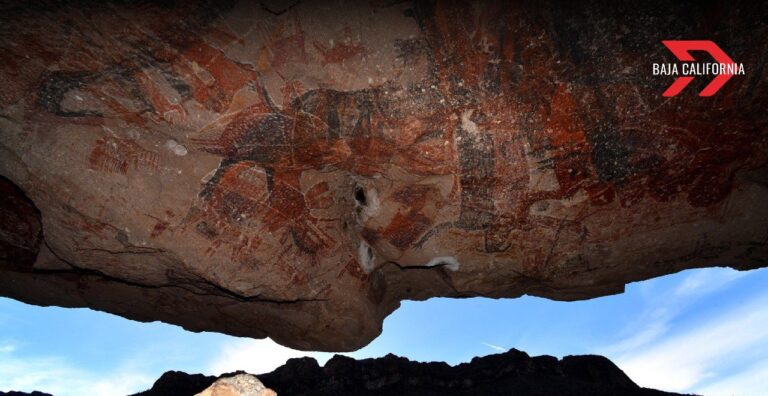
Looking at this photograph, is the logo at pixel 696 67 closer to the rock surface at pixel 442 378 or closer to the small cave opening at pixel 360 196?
the small cave opening at pixel 360 196

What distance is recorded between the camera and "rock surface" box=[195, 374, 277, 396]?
208 centimetres

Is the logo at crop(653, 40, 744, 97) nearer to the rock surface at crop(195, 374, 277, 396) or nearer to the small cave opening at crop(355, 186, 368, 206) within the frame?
the small cave opening at crop(355, 186, 368, 206)

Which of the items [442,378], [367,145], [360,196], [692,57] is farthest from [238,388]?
[442,378]

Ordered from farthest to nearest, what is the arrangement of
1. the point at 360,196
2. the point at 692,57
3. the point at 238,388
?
the point at 360,196 < the point at 692,57 < the point at 238,388

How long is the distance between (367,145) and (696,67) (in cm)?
258

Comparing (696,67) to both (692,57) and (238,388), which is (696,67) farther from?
(238,388)

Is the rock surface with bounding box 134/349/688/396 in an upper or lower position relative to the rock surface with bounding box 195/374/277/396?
upper

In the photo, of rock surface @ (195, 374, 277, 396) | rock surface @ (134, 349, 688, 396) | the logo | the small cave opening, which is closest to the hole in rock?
the small cave opening

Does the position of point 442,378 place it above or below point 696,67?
below

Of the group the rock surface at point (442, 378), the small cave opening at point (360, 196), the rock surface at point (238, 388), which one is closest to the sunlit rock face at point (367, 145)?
the small cave opening at point (360, 196)

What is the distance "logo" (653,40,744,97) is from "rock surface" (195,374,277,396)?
3477mm

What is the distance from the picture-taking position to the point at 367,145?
3553 millimetres

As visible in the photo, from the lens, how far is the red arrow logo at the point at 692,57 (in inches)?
118

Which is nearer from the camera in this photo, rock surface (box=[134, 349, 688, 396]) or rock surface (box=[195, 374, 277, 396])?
rock surface (box=[195, 374, 277, 396])
